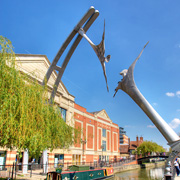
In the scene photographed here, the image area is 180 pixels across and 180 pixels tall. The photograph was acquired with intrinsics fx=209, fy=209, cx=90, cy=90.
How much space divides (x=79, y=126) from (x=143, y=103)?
80.4ft

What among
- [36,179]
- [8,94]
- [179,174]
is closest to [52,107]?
[8,94]

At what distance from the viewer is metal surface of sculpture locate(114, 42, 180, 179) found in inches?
399

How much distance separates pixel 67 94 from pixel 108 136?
21.1 m

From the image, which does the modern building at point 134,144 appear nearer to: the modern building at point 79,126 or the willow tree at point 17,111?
the modern building at point 79,126

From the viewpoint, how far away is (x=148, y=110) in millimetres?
11281

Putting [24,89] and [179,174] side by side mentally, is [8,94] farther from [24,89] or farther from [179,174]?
[179,174]

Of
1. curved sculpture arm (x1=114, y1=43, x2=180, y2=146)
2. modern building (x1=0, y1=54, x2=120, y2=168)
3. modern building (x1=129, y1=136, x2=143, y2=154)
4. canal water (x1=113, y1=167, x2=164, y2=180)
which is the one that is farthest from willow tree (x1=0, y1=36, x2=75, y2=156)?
modern building (x1=129, y1=136, x2=143, y2=154)

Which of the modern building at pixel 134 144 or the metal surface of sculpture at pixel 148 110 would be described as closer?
the metal surface of sculpture at pixel 148 110

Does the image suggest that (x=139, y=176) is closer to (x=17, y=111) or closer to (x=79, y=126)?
(x=79, y=126)

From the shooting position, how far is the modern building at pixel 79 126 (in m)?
25.8

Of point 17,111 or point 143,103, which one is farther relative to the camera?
point 143,103

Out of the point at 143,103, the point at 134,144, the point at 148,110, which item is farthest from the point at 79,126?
the point at 134,144

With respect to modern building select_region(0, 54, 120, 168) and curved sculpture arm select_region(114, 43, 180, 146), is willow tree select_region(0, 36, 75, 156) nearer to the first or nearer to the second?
curved sculpture arm select_region(114, 43, 180, 146)

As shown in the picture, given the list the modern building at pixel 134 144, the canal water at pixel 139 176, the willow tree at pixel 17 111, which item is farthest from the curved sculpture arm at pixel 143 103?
the modern building at pixel 134 144
